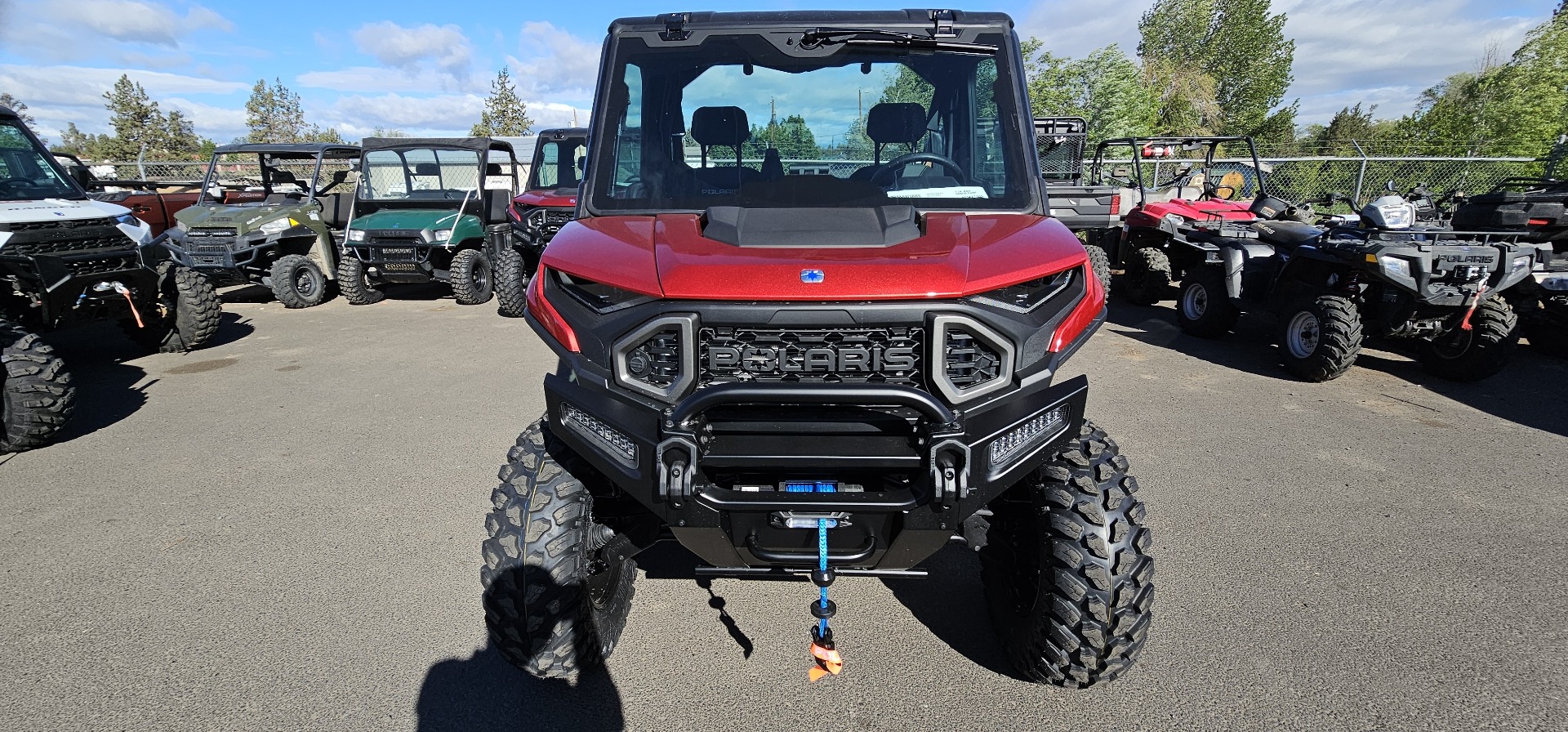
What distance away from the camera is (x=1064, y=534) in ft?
7.65

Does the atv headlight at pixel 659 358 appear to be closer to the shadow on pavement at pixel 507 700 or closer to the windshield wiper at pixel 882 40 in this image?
the shadow on pavement at pixel 507 700

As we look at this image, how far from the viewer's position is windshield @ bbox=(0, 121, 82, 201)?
5.99 m

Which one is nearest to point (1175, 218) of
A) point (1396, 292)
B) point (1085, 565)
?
point (1396, 292)

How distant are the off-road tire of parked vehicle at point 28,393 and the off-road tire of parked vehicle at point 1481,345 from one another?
387 inches

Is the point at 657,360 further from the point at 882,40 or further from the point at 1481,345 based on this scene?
the point at 1481,345

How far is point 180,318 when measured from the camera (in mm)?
7555

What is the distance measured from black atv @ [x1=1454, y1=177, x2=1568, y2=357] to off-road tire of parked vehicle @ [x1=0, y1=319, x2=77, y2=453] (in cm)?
1071

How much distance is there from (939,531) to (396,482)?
3.51 metres

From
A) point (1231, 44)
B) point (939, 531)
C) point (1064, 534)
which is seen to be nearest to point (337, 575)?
point (939, 531)

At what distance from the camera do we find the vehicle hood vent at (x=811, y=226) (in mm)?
2166

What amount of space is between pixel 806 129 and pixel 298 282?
1006 cm

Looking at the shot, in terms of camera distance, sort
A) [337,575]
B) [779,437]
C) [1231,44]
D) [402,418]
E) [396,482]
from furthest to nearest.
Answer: [1231,44] → [402,418] → [396,482] → [337,575] → [779,437]

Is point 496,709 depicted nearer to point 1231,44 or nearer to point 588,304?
point 588,304

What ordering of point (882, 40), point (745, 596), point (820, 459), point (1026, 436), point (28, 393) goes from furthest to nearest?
point (28, 393) → point (745, 596) → point (882, 40) → point (1026, 436) → point (820, 459)
